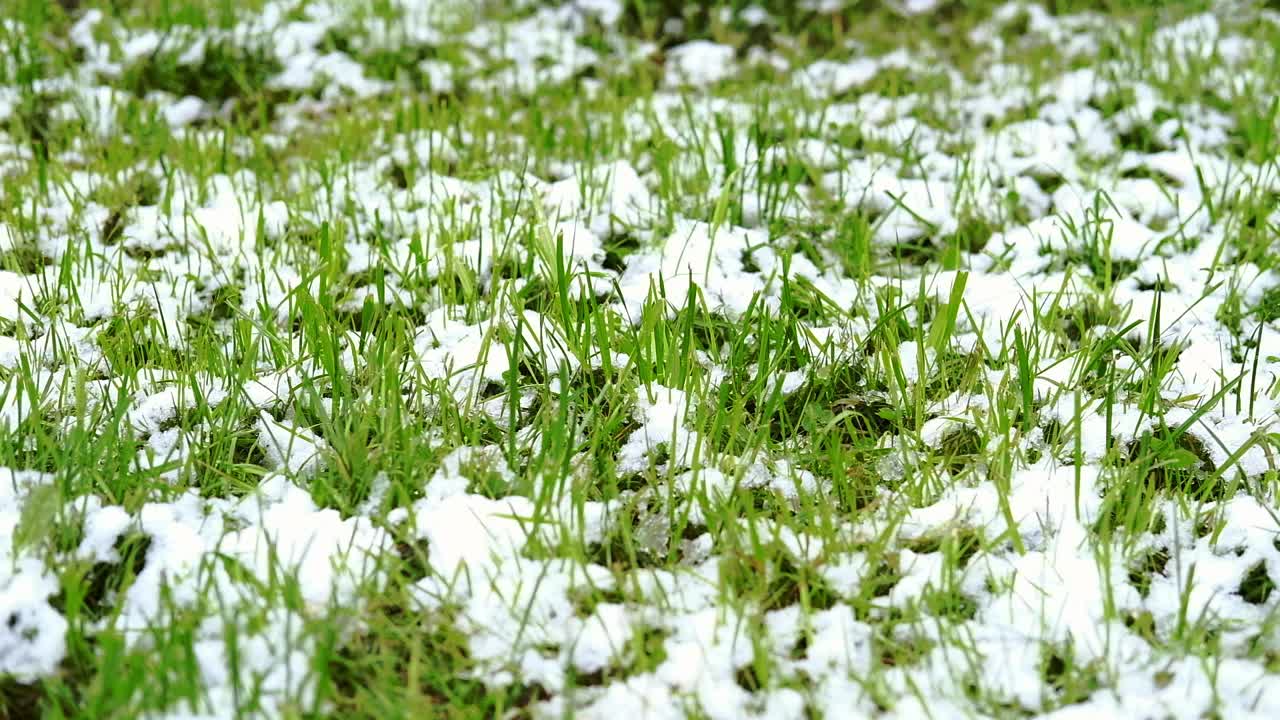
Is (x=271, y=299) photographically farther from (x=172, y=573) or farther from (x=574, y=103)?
(x=574, y=103)

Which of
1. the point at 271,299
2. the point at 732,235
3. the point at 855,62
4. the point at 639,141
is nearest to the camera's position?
the point at 271,299

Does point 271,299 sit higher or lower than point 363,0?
lower

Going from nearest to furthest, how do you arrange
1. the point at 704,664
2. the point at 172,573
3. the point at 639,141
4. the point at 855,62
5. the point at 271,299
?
1. the point at 704,664
2. the point at 172,573
3. the point at 271,299
4. the point at 639,141
5. the point at 855,62

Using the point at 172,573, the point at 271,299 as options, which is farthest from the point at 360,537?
the point at 271,299

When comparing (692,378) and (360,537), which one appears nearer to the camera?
(360,537)

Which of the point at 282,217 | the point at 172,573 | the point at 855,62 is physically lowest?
the point at 172,573

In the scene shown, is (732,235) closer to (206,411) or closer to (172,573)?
(206,411)
